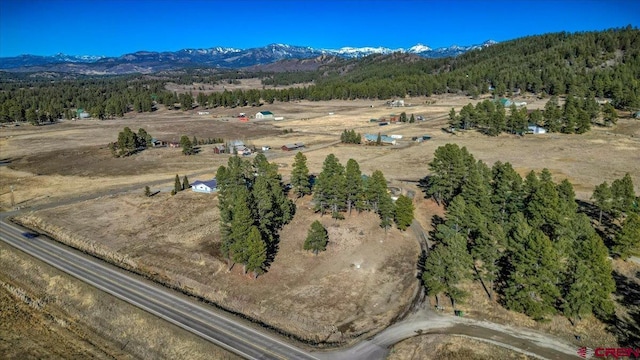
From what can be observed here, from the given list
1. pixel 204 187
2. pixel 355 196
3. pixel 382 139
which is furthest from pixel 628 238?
pixel 382 139

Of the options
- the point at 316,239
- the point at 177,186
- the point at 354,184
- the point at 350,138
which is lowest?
the point at 316,239

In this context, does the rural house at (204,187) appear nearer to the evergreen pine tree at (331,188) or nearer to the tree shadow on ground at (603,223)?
the evergreen pine tree at (331,188)

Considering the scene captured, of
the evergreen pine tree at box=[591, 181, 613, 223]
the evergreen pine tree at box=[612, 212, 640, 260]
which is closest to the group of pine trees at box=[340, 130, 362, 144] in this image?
the evergreen pine tree at box=[591, 181, 613, 223]

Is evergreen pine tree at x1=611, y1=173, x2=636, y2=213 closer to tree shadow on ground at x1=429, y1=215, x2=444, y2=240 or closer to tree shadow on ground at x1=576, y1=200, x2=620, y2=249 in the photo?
tree shadow on ground at x1=576, y1=200, x2=620, y2=249

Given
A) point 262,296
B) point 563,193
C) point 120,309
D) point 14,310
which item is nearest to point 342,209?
point 262,296

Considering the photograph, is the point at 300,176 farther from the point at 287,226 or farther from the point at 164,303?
the point at 164,303

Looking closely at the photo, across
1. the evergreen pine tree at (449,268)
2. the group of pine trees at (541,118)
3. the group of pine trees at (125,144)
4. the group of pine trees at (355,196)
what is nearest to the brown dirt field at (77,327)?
the evergreen pine tree at (449,268)

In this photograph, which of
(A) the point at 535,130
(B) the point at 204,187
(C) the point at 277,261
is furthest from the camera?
(A) the point at 535,130
